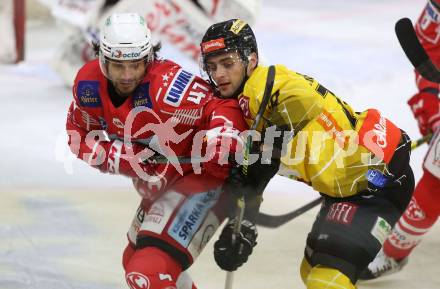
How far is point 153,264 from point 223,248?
248 millimetres

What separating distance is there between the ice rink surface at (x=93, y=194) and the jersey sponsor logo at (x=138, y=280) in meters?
0.82

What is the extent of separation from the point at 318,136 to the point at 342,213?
0.24m

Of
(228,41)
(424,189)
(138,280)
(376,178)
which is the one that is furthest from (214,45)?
(424,189)

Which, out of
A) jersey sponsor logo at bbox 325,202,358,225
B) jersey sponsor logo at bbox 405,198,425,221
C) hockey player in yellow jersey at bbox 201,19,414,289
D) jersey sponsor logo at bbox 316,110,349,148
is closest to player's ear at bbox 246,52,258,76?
hockey player in yellow jersey at bbox 201,19,414,289

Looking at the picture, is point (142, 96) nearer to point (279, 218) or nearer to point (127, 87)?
point (127, 87)

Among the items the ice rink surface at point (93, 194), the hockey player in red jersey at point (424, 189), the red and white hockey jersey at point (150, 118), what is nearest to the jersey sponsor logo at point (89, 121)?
the red and white hockey jersey at point (150, 118)

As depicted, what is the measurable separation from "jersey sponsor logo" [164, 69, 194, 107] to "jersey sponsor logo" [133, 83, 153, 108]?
58 mm

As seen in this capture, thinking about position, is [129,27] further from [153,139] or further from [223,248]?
[223,248]

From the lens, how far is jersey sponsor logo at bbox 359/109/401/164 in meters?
2.79

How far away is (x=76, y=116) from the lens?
119 inches

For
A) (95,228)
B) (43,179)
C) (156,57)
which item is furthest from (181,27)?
(156,57)

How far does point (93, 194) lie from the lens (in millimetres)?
4457

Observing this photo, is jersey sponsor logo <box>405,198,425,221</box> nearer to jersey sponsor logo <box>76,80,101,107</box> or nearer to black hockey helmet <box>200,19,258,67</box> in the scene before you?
black hockey helmet <box>200,19,258,67</box>

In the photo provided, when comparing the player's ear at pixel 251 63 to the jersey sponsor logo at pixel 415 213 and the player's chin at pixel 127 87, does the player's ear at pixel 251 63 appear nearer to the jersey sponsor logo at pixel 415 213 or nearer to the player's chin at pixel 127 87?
the player's chin at pixel 127 87
